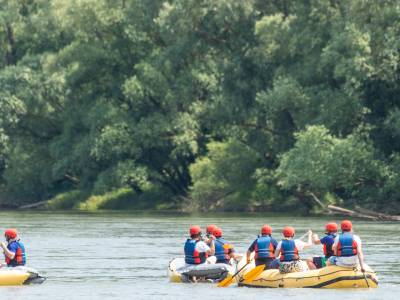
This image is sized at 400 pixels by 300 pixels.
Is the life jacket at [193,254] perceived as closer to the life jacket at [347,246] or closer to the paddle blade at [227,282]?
the paddle blade at [227,282]

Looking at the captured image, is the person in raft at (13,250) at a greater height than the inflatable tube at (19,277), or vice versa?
the person in raft at (13,250)

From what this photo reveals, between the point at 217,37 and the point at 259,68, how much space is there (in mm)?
4174

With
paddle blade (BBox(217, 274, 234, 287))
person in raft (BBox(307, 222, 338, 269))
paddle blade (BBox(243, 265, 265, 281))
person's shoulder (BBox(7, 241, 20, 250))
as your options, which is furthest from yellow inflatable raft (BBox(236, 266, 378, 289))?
person's shoulder (BBox(7, 241, 20, 250))

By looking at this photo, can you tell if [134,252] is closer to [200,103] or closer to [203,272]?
[203,272]

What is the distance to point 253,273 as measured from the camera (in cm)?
3669

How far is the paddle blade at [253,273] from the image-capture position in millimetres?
36622

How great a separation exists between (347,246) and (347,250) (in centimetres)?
11

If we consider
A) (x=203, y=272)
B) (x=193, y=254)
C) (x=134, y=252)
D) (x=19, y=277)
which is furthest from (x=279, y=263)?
(x=134, y=252)

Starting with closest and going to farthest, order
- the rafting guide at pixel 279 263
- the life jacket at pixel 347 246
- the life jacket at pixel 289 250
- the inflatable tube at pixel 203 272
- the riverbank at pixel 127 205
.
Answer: the life jacket at pixel 347 246 → the rafting guide at pixel 279 263 → the life jacket at pixel 289 250 → the inflatable tube at pixel 203 272 → the riverbank at pixel 127 205

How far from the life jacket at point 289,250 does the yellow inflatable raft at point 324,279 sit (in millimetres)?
443

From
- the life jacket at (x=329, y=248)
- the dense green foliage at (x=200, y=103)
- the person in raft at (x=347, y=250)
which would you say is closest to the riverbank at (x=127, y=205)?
the dense green foliage at (x=200, y=103)

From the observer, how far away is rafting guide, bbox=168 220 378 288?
115 feet

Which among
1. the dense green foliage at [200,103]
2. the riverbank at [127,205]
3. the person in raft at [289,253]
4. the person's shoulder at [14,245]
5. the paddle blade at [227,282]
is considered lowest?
the paddle blade at [227,282]

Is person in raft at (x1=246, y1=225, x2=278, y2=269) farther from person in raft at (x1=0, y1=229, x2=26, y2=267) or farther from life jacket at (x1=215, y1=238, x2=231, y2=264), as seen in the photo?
person in raft at (x1=0, y1=229, x2=26, y2=267)
